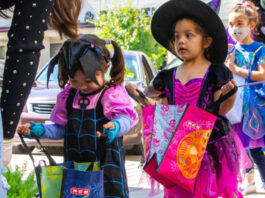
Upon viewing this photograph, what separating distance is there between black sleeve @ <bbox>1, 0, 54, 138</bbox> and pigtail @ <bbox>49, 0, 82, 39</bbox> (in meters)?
0.35

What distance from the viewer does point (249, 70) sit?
458cm

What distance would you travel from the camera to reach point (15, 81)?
184 cm

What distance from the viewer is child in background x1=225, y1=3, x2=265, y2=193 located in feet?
14.9

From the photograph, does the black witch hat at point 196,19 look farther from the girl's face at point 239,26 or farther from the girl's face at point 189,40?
the girl's face at point 239,26

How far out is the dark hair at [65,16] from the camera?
226 cm

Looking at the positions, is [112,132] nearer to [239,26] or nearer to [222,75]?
[222,75]

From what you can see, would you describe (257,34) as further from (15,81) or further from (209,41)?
(15,81)

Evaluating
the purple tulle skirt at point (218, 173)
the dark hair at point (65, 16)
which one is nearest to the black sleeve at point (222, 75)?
the purple tulle skirt at point (218, 173)

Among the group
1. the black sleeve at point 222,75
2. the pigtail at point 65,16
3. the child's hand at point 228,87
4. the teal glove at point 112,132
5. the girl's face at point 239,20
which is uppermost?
the pigtail at point 65,16

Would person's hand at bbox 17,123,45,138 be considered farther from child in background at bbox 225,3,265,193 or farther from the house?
the house

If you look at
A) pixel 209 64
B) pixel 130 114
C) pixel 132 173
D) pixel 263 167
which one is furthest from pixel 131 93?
pixel 132 173

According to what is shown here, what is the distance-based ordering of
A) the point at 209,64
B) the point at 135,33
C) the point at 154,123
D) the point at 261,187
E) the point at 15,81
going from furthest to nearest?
the point at 135,33 < the point at 261,187 < the point at 209,64 < the point at 154,123 < the point at 15,81

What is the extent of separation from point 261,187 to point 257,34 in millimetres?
1611

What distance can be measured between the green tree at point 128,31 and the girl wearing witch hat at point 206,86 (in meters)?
16.7
